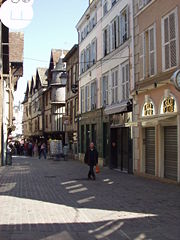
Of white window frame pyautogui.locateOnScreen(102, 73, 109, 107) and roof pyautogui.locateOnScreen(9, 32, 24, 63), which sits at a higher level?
roof pyautogui.locateOnScreen(9, 32, 24, 63)

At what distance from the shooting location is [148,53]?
56.9ft

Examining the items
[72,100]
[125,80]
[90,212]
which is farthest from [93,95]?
[90,212]

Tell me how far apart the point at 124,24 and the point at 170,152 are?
8997 mm

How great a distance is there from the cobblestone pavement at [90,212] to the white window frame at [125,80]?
716 cm

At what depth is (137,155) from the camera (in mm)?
18578

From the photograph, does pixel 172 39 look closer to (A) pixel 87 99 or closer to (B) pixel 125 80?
(B) pixel 125 80

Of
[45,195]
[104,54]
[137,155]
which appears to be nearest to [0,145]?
[104,54]

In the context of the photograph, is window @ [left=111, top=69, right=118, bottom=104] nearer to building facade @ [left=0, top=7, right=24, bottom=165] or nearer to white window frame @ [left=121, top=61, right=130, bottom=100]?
white window frame @ [left=121, top=61, right=130, bottom=100]

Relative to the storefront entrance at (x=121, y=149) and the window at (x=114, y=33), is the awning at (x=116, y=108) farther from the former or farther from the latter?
the window at (x=114, y=33)

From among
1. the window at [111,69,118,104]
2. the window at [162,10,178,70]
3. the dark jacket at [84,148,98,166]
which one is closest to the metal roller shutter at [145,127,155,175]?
the dark jacket at [84,148,98,166]

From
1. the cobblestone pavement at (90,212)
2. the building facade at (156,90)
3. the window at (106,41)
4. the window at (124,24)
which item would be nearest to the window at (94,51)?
the window at (106,41)

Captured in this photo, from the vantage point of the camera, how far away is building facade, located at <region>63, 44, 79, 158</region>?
35.4 m

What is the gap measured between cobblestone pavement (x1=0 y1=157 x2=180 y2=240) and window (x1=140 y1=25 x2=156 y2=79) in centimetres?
519

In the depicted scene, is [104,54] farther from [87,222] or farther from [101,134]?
[87,222]
